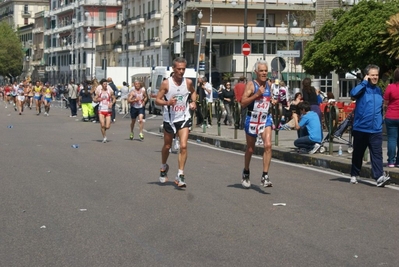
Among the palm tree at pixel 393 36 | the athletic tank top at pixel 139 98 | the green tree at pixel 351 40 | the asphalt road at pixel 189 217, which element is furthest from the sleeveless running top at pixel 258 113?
the green tree at pixel 351 40

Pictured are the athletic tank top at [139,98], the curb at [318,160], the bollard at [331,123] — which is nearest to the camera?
the curb at [318,160]

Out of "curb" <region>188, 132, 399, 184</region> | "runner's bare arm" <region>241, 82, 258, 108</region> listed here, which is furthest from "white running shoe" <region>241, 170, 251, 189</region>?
"curb" <region>188, 132, 399, 184</region>

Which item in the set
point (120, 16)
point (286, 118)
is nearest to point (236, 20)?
point (120, 16)

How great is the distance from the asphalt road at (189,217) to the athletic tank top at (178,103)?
0.98 m

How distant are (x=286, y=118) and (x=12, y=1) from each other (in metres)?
140

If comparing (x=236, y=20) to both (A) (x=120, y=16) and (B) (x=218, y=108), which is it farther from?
(B) (x=218, y=108)

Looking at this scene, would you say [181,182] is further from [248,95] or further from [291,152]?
[291,152]

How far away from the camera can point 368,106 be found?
13625mm

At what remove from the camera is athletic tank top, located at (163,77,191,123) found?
1341 cm

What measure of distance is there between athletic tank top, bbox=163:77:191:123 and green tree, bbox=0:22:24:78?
129 meters

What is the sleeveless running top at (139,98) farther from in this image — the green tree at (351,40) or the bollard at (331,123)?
the green tree at (351,40)

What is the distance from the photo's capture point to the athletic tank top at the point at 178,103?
1341 centimetres

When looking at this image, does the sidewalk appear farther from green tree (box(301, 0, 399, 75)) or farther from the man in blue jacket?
green tree (box(301, 0, 399, 75))

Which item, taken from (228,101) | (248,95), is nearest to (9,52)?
(228,101)
